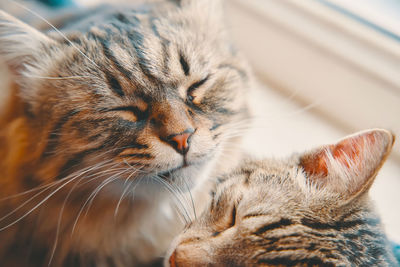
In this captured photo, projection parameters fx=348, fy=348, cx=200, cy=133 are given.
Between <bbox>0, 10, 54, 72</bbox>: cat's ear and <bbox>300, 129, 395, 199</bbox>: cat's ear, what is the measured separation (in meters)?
0.74

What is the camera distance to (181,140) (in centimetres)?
82

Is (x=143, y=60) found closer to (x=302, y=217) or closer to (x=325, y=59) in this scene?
(x=302, y=217)

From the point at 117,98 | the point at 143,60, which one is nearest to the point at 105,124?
the point at 117,98

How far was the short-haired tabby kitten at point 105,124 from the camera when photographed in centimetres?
85

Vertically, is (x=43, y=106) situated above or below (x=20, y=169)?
above

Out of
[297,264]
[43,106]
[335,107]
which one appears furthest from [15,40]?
[335,107]

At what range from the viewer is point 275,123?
1.44 metres

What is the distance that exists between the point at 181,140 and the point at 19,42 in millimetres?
483

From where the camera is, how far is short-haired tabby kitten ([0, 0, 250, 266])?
0.85m

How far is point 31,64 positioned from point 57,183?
0.32 meters

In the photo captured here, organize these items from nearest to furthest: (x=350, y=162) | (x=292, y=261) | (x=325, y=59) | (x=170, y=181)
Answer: (x=292, y=261)
(x=350, y=162)
(x=170, y=181)
(x=325, y=59)

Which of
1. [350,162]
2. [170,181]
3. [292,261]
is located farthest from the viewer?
[170,181]

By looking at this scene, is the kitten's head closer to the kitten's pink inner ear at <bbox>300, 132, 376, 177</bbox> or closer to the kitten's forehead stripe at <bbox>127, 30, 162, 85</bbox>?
the kitten's forehead stripe at <bbox>127, 30, 162, 85</bbox>

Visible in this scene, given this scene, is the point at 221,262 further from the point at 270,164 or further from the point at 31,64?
the point at 31,64
